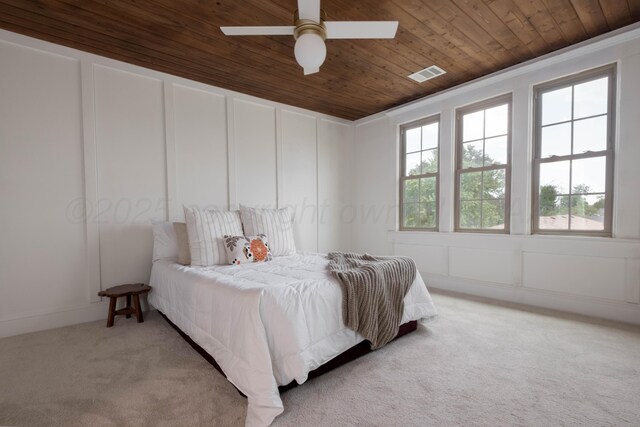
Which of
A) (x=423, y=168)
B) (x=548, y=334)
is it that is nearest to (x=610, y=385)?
(x=548, y=334)

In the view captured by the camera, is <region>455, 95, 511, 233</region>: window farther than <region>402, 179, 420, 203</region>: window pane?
No

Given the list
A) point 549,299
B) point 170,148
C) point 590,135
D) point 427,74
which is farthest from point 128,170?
point 590,135

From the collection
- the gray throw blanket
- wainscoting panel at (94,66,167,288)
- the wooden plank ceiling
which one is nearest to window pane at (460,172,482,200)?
the wooden plank ceiling

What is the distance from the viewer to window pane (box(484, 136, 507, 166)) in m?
3.55

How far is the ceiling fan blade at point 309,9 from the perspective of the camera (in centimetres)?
176

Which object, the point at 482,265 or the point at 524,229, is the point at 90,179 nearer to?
the point at 482,265

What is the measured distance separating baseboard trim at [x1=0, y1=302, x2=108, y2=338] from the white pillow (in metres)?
0.71

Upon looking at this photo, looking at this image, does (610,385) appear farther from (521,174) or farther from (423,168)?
(423,168)

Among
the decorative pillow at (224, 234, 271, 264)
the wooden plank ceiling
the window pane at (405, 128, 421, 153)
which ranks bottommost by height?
the decorative pillow at (224, 234, 271, 264)

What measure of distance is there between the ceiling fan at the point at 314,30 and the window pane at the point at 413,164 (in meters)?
2.61

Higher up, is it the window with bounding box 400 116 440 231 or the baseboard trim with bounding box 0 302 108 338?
the window with bounding box 400 116 440 231

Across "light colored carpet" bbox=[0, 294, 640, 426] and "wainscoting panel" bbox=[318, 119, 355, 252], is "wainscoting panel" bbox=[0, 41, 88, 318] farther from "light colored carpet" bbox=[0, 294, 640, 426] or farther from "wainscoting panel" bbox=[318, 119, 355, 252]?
"wainscoting panel" bbox=[318, 119, 355, 252]

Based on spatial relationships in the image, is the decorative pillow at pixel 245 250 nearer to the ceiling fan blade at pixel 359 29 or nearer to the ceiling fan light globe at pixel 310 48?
the ceiling fan light globe at pixel 310 48

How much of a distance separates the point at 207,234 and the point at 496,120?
356cm
